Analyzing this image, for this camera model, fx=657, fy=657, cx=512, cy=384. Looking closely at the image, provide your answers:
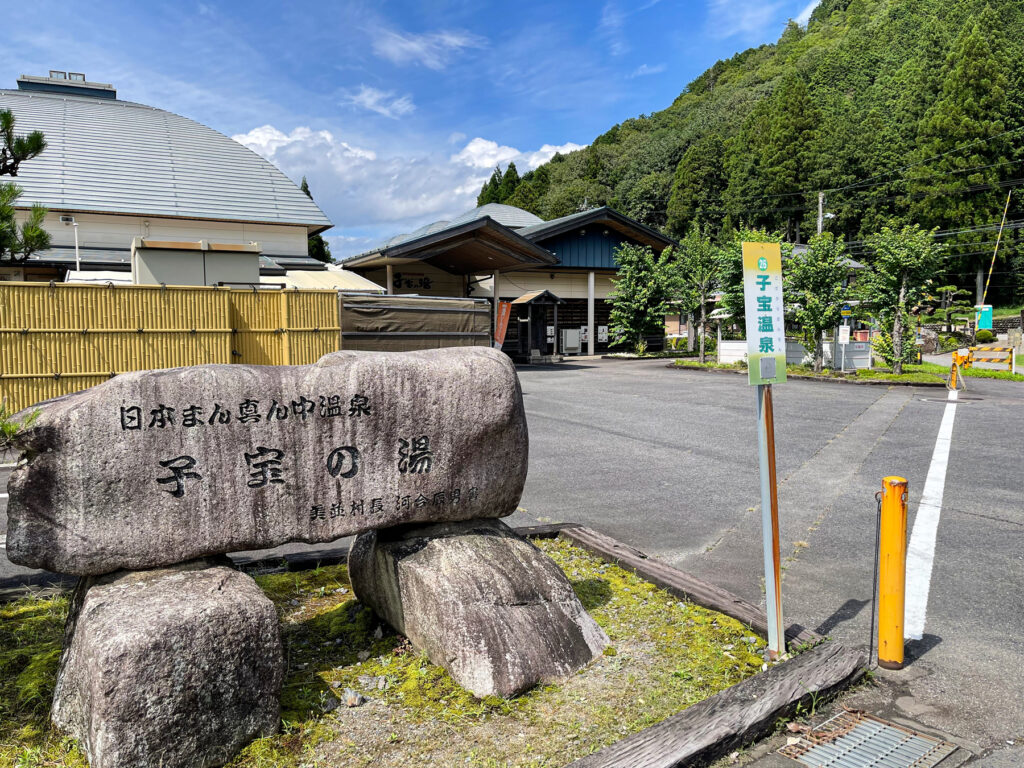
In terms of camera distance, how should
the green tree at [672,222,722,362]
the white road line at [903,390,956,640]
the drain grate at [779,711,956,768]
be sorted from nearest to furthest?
1. the drain grate at [779,711,956,768]
2. the white road line at [903,390,956,640]
3. the green tree at [672,222,722,362]

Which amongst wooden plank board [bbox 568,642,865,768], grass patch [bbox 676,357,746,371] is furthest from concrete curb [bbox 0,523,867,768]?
grass patch [bbox 676,357,746,371]

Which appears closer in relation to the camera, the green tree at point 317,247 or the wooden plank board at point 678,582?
the wooden plank board at point 678,582

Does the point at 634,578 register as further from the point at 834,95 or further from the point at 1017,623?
the point at 834,95

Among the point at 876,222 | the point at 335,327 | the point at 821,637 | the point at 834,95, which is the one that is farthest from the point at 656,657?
the point at 834,95

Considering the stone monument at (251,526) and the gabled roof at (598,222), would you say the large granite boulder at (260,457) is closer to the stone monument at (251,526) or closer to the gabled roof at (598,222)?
the stone monument at (251,526)

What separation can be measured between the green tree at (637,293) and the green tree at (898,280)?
9023mm

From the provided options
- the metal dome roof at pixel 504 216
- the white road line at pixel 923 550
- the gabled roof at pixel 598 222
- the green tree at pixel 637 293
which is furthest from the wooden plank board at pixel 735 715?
the metal dome roof at pixel 504 216

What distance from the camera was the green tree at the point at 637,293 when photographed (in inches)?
1115

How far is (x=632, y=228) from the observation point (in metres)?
29.7

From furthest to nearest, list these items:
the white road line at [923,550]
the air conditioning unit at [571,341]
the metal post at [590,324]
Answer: the metal post at [590,324]
the air conditioning unit at [571,341]
the white road line at [923,550]

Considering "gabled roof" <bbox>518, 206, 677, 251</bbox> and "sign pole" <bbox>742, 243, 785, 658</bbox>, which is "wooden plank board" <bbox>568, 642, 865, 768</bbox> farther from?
"gabled roof" <bbox>518, 206, 677, 251</bbox>

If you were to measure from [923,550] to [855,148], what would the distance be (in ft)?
153

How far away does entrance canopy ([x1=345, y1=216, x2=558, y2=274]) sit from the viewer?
20.2 metres

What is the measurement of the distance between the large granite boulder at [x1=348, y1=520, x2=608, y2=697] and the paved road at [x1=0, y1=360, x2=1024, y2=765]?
1705 mm
